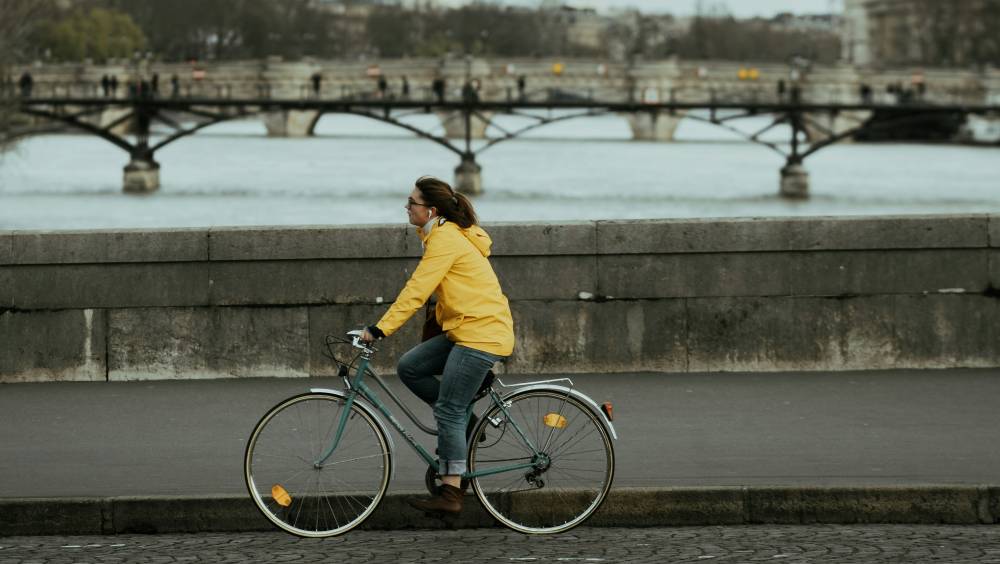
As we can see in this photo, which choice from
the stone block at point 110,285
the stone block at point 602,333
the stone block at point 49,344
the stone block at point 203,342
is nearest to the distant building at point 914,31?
the stone block at point 602,333

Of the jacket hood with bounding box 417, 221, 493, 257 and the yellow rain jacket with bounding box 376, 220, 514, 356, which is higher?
the jacket hood with bounding box 417, 221, 493, 257

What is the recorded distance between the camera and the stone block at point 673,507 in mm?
5875

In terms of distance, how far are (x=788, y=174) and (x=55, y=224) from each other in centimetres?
2523

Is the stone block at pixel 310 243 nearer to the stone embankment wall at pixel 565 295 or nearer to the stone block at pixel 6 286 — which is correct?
the stone embankment wall at pixel 565 295

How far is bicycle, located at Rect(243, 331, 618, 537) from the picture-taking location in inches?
220

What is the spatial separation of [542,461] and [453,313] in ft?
2.01

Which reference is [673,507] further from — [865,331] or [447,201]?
[865,331]

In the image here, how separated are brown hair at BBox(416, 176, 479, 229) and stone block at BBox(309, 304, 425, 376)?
3231mm

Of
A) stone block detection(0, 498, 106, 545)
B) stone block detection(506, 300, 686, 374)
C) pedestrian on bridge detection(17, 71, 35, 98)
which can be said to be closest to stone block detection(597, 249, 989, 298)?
stone block detection(506, 300, 686, 374)

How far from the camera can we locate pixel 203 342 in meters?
8.79

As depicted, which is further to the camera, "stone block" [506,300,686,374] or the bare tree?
the bare tree

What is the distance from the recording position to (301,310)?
8828 millimetres

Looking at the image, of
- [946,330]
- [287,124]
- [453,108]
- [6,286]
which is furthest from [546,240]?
[287,124]

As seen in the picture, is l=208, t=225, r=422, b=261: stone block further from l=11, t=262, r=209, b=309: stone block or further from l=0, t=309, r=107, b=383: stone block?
l=0, t=309, r=107, b=383: stone block
